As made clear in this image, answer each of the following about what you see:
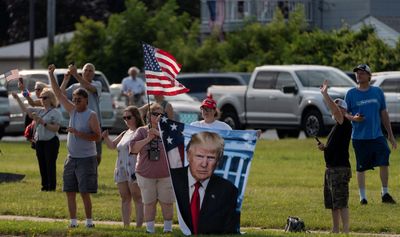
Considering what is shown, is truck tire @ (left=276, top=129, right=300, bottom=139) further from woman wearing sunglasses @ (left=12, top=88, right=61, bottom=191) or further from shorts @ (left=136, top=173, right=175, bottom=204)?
shorts @ (left=136, top=173, right=175, bottom=204)

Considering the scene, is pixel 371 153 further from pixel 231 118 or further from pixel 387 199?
pixel 231 118

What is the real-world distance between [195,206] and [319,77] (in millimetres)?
19271

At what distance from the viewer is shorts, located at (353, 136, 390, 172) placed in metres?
16.2

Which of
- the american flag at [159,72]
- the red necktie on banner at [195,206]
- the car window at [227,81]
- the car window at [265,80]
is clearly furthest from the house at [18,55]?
the red necktie on banner at [195,206]

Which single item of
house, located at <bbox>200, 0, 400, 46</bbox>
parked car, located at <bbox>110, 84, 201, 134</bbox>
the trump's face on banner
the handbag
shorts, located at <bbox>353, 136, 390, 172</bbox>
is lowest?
parked car, located at <bbox>110, 84, 201, 134</bbox>

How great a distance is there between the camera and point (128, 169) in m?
13.7

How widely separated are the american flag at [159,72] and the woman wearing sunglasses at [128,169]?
1.15 feet

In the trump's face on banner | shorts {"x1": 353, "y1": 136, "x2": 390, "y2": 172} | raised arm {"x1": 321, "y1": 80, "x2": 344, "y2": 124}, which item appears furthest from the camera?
shorts {"x1": 353, "y1": 136, "x2": 390, "y2": 172}

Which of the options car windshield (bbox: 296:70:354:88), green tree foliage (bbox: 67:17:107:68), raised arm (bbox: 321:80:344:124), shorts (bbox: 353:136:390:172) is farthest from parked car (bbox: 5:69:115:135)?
raised arm (bbox: 321:80:344:124)

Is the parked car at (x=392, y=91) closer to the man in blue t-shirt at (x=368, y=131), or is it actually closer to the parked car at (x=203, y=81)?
the parked car at (x=203, y=81)

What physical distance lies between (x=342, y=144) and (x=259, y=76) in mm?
18709

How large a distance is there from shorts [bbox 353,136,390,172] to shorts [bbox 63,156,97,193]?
4037 millimetres

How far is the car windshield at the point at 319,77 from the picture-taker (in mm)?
30688

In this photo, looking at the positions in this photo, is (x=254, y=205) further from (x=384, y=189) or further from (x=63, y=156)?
(x=63, y=156)
